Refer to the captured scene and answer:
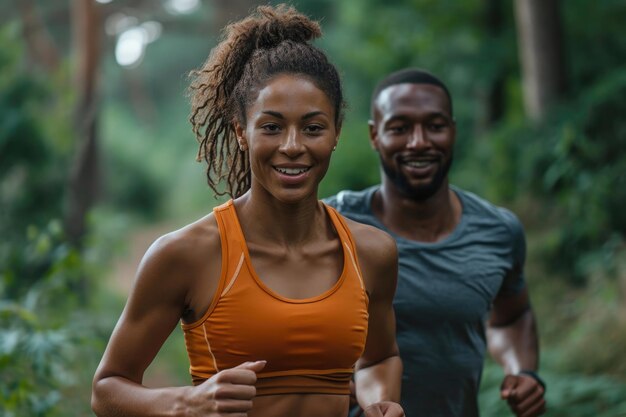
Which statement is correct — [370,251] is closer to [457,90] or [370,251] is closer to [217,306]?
[217,306]

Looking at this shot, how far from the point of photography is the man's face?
4086 mm

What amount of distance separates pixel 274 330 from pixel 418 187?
1575 mm

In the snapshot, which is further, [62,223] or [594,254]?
[62,223]

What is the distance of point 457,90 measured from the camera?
46.5 ft

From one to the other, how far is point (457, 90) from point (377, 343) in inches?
446

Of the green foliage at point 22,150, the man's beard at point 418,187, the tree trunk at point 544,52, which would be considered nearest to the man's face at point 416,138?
the man's beard at point 418,187

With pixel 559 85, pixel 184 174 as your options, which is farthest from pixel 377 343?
pixel 184 174

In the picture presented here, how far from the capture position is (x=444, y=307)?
12.7ft

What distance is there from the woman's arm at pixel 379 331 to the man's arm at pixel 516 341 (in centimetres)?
98

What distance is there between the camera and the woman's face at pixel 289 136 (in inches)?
108

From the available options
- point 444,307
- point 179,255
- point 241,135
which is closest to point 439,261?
point 444,307

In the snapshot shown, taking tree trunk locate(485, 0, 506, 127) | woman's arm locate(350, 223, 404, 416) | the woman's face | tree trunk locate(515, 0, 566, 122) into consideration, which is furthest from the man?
tree trunk locate(485, 0, 506, 127)

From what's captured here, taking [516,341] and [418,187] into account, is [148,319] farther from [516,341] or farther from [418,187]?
[516,341]

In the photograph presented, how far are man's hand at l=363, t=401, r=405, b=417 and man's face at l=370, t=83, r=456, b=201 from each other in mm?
1307
